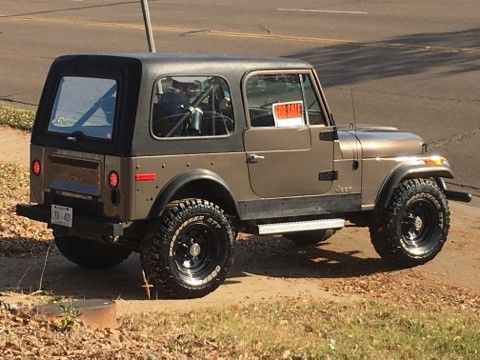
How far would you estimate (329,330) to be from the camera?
7520 mm

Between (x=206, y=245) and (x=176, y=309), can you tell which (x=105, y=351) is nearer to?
(x=176, y=309)

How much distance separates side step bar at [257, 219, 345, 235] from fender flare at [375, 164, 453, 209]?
40 cm

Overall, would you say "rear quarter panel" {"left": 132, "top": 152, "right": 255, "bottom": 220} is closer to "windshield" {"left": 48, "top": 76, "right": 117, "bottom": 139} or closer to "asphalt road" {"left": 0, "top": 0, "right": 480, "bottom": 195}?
"windshield" {"left": 48, "top": 76, "right": 117, "bottom": 139}

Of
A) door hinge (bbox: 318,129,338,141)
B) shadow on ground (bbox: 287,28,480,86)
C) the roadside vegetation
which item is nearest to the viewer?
the roadside vegetation

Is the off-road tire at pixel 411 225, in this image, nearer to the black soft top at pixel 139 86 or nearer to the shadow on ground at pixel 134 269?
the shadow on ground at pixel 134 269

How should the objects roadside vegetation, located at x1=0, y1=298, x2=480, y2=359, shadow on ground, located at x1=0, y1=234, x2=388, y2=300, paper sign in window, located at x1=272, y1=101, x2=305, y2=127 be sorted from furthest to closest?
paper sign in window, located at x1=272, y1=101, x2=305, y2=127 < shadow on ground, located at x1=0, y1=234, x2=388, y2=300 < roadside vegetation, located at x1=0, y1=298, x2=480, y2=359

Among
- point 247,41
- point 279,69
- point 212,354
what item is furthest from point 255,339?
point 247,41

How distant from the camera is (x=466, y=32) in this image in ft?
77.0

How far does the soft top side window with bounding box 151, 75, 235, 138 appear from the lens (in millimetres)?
8477

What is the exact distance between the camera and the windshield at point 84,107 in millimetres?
8484

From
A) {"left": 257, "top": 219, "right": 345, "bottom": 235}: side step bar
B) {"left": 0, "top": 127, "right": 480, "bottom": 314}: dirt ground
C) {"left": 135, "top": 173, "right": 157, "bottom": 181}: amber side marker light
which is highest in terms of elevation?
{"left": 135, "top": 173, "right": 157, "bottom": 181}: amber side marker light

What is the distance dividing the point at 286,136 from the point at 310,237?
66.0 inches

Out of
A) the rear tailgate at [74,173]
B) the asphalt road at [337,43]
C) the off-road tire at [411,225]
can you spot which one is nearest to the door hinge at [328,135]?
the off-road tire at [411,225]

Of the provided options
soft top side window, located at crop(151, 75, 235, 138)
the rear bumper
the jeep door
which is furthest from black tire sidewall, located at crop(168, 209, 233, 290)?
soft top side window, located at crop(151, 75, 235, 138)
